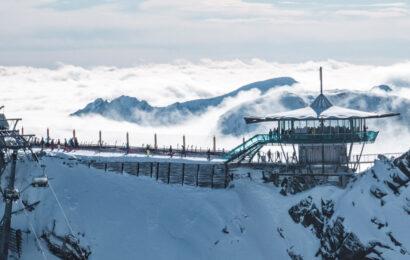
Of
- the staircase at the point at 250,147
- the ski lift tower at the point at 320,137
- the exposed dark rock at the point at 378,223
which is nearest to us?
the exposed dark rock at the point at 378,223

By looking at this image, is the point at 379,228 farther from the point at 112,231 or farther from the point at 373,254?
the point at 112,231

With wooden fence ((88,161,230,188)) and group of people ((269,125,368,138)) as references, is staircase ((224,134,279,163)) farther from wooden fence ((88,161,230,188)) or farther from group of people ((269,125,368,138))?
wooden fence ((88,161,230,188))

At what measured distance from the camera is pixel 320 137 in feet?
426

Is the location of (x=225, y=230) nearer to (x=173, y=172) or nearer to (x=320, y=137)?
(x=173, y=172)

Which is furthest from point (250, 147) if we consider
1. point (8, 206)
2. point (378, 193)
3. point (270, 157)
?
point (8, 206)

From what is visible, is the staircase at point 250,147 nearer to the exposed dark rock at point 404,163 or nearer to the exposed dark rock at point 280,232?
the exposed dark rock at point 280,232

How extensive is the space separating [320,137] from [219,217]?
54.8 feet

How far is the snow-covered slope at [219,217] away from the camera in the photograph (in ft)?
379

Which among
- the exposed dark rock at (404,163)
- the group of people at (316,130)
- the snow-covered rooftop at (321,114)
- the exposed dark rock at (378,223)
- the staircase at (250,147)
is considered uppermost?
the snow-covered rooftop at (321,114)

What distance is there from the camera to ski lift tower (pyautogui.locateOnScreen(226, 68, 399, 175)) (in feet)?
427

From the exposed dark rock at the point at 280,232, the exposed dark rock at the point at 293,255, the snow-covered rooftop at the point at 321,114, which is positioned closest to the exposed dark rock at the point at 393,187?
the snow-covered rooftop at the point at 321,114

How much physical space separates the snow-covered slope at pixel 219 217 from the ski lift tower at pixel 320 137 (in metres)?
5.95

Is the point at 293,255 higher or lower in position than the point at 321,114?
lower

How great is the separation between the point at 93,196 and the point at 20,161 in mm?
9606
